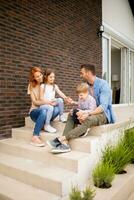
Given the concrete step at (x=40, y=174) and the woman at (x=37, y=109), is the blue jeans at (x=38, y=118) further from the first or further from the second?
the concrete step at (x=40, y=174)

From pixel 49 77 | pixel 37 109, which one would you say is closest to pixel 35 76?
pixel 49 77

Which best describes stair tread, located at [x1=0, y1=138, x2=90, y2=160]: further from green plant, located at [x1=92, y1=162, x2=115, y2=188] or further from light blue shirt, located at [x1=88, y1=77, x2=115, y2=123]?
light blue shirt, located at [x1=88, y1=77, x2=115, y2=123]

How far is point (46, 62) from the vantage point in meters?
4.99

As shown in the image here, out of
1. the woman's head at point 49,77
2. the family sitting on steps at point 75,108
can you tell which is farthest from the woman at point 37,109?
the woman's head at point 49,77

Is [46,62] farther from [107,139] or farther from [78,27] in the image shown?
[107,139]

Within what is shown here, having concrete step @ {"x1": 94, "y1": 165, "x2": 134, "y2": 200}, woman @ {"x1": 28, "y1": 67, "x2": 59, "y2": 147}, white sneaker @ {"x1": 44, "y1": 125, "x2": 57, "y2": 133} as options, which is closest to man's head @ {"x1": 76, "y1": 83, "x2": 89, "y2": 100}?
woman @ {"x1": 28, "y1": 67, "x2": 59, "y2": 147}

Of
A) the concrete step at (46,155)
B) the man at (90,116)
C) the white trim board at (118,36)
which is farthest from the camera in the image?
the white trim board at (118,36)

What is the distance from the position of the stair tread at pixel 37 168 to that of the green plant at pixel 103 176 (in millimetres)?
263

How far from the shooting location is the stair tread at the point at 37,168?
2753 mm

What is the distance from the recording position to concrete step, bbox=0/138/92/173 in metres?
2.92

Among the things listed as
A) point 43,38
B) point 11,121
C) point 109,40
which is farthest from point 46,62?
point 109,40

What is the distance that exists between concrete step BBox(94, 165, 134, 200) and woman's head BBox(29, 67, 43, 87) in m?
1.80

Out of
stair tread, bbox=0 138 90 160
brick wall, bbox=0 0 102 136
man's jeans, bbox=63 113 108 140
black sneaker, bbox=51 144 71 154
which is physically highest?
brick wall, bbox=0 0 102 136

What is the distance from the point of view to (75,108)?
3.43m
